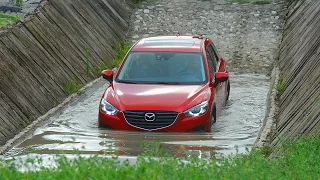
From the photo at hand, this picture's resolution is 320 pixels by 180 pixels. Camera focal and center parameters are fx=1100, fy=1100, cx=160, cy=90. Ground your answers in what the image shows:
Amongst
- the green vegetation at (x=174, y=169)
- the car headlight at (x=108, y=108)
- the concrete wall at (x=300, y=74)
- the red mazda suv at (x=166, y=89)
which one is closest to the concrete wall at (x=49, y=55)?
the car headlight at (x=108, y=108)

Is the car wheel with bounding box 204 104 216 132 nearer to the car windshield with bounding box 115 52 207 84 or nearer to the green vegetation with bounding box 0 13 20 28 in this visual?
the car windshield with bounding box 115 52 207 84

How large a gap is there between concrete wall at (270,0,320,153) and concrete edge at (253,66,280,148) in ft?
0.34

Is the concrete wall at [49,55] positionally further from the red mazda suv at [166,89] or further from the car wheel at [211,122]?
the car wheel at [211,122]

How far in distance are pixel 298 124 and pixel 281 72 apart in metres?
9.17

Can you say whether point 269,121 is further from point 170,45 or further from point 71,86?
point 71,86

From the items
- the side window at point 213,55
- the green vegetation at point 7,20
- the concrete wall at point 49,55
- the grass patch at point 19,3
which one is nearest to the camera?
the concrete wall at point 49,55

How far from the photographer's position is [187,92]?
1673cm

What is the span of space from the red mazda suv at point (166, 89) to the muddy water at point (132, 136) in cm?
24

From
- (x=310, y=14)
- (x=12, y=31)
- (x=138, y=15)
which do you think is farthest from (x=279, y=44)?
(x=12, y=31)

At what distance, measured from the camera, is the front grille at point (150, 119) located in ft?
53.0

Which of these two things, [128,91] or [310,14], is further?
[310,14]

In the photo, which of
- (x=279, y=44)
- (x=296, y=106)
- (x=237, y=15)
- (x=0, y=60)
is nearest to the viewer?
(x=296, y=106)

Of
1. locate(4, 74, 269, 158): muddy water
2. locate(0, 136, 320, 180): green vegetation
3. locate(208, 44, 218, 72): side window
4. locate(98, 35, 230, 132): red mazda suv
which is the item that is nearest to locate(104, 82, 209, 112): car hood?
locate(98, 35, 230, 132): red mazda suv

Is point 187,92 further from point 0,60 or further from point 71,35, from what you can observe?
point 71,35
